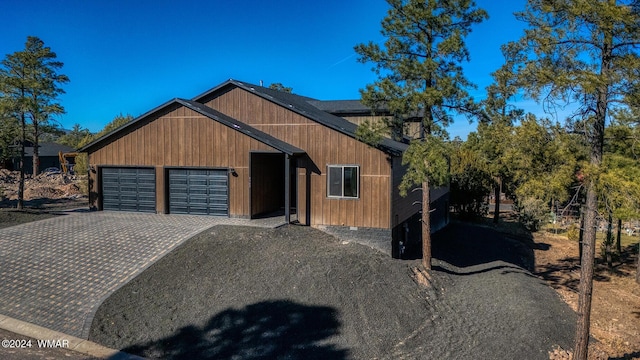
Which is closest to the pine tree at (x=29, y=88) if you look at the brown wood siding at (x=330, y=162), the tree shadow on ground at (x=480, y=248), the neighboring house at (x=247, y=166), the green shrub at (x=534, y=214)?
the neighboring house at (x=247, y=166)

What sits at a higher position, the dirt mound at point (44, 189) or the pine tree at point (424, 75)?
the pine tree at point (424, 75)

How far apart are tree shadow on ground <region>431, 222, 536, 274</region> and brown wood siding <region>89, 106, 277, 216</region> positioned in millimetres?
8302

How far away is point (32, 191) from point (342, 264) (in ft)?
83.0

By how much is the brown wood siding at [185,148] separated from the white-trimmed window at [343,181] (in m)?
2.43

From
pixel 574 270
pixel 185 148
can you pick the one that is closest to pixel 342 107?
pixel 185 148

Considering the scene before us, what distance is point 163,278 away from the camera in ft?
35.9

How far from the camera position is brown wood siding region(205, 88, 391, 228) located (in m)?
14.9

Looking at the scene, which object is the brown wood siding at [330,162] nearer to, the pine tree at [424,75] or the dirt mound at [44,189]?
the pine tree at [424,75]

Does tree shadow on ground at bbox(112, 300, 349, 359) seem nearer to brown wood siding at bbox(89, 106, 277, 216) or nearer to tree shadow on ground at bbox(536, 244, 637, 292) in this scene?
brown wood siding at bbox(89, 106, 277, 216)

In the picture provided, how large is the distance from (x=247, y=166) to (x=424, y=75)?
7.31m

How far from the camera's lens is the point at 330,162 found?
15.6 meters

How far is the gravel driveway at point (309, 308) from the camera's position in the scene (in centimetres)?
893

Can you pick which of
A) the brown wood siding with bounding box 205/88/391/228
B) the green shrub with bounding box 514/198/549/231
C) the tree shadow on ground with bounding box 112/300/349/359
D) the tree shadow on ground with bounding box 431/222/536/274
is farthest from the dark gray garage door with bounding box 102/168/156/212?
the green shrub with bounding box 514/198/549/231

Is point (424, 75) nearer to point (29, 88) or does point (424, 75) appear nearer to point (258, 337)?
point (258, 337)
